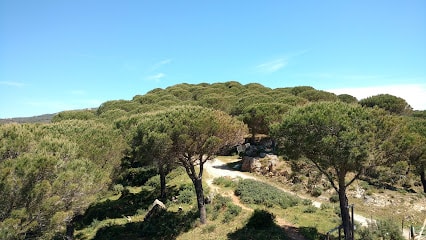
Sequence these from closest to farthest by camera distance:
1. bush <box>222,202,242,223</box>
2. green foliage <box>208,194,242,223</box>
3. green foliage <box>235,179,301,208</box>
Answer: bush <box>222,202,242,223</box> → green foliage <box>208,194,242,223</box> → green foliage <box>235,179,301,208</box>

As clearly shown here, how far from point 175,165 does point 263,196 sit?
904cm

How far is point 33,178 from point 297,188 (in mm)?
26489

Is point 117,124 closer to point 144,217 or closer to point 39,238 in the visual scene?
point 144,217

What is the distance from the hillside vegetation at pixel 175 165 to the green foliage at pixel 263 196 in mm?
113

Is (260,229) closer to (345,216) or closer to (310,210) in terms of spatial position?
(345,216)

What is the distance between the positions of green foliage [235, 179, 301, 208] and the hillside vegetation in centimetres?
11

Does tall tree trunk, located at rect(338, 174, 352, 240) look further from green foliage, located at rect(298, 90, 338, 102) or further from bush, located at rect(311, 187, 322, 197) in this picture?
green foliage, located at rect(298, 90, 338, 102)

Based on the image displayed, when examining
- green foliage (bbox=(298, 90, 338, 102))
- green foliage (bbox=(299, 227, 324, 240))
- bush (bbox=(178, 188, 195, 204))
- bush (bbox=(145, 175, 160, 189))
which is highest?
green foliage (bbox=(298, 90, 338, 102))

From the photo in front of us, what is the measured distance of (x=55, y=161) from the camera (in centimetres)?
1335

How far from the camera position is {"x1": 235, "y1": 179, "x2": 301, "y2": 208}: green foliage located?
26188 mm

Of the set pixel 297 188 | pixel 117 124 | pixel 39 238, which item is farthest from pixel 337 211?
pixel 117 124

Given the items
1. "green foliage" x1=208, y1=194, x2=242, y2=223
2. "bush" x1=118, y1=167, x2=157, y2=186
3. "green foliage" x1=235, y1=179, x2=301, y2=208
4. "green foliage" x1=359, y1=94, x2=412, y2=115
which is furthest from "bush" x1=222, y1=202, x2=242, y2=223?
"green foliage" x1=359, y1=94, x2=412, y2=115

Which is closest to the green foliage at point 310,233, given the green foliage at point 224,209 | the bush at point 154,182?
the green foliage at point 224,209

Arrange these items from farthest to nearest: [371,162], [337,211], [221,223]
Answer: [337,211] → [221,223] → [371,162]
